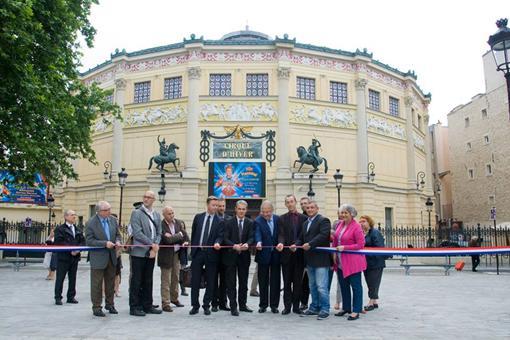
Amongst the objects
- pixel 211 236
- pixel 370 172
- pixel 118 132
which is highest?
pixel 118 132

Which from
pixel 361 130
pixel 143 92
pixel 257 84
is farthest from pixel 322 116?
pixel 143 92

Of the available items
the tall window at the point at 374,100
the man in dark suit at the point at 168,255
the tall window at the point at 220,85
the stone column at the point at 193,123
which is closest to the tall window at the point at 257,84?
the tall window at the point at 220,85

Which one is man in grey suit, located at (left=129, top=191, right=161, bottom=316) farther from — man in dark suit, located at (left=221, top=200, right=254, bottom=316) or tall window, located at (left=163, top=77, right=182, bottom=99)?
tall window, located at (left=163, top=77, right=182, bottom=99)

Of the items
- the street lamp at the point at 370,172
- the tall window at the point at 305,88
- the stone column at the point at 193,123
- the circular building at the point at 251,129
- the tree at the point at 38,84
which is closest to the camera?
the tree at the point at 38,84

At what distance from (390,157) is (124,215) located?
66.5 feet

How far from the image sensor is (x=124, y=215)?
3073 cm

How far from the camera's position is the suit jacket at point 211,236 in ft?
26.8

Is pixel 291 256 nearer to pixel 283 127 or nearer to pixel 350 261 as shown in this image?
pixel 350 261

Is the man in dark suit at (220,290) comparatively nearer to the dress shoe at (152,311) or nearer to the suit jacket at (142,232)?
the dress shoe at (152,311)

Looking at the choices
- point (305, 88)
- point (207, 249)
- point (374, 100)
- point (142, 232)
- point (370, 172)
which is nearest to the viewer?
point (142, 232)

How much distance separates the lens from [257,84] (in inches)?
1224

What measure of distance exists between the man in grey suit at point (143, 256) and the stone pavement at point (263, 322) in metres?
0.35

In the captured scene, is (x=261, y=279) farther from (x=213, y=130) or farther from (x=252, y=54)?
(x=252, y=54)

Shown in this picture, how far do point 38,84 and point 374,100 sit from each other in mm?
26414
